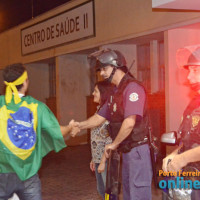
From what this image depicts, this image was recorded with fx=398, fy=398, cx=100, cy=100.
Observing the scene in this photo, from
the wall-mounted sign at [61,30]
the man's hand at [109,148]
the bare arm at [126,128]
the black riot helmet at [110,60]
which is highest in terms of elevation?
the wall-mounted sign at [61,30]

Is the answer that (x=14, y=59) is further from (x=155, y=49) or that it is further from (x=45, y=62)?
(x=155, y=49)

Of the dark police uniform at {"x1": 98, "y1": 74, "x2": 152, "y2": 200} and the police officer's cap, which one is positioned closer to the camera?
the police officer's cap

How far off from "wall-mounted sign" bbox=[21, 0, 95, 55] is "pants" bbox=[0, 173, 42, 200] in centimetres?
829

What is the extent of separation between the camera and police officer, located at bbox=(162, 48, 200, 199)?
3.10m

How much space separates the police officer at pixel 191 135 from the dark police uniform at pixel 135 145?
0.94 meters

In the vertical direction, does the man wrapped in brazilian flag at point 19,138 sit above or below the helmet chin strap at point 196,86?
below

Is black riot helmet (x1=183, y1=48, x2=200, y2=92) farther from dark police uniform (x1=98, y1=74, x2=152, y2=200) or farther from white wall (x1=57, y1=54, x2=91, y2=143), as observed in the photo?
white wall (x1=57, y1=54, x2=91, y2=143)

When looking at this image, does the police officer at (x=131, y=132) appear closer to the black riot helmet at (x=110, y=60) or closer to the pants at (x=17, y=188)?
the black riot helmet at (x=110, y=60)

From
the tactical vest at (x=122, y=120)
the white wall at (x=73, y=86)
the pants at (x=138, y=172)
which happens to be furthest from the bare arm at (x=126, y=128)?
the white wall at (x=73, y=86)

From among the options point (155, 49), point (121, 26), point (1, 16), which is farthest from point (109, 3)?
point (1, 16)

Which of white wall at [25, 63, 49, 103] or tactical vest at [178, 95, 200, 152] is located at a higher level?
white wall at [25, 63, 49, 103]

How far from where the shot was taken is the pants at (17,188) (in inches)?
149

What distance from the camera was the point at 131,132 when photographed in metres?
4.38

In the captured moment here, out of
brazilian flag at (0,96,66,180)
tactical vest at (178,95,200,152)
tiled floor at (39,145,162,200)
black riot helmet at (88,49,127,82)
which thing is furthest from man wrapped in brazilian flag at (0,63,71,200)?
tiled floor at (39,145,162,200)
